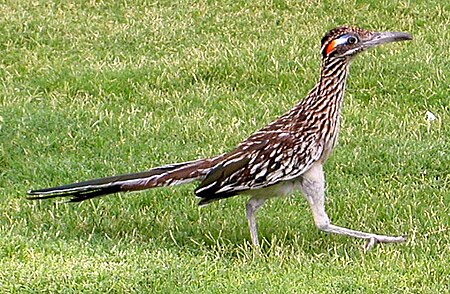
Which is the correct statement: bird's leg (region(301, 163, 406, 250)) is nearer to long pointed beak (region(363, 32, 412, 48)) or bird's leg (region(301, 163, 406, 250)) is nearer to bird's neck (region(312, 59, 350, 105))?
bird's neck (region(312, 59, 350, 105))

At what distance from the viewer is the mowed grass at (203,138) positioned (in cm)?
616

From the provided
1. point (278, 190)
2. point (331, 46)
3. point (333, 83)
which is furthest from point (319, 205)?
point (331, 46)

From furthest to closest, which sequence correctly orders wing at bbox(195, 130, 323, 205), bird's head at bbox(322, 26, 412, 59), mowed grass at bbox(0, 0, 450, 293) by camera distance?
bird's head at bbox(322, 26, 412, 59), wing at bbox(195, 130, 323, 205), mowed grass at bbox(0, 0, 450, 293)

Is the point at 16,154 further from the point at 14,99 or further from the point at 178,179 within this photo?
the point at 178,179

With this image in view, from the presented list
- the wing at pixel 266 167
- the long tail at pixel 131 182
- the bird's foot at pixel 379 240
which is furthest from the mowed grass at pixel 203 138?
the wing at pixel 266 167

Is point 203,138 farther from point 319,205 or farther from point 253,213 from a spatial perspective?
point 319,205

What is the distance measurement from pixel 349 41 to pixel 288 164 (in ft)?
3.09

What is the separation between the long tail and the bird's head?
1136 mm

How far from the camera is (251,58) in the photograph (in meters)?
11.5

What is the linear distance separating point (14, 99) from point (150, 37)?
2.90 m

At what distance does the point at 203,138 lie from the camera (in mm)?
9266

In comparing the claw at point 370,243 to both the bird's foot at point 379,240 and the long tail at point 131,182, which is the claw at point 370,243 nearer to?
the bird's foot at point 379,240

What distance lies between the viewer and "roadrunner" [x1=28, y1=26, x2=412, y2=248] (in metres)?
6.70

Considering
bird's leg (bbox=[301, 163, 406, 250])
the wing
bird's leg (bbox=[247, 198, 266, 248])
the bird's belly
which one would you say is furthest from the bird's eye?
bird's leg (bbox=[247, 198, 266, 248])
